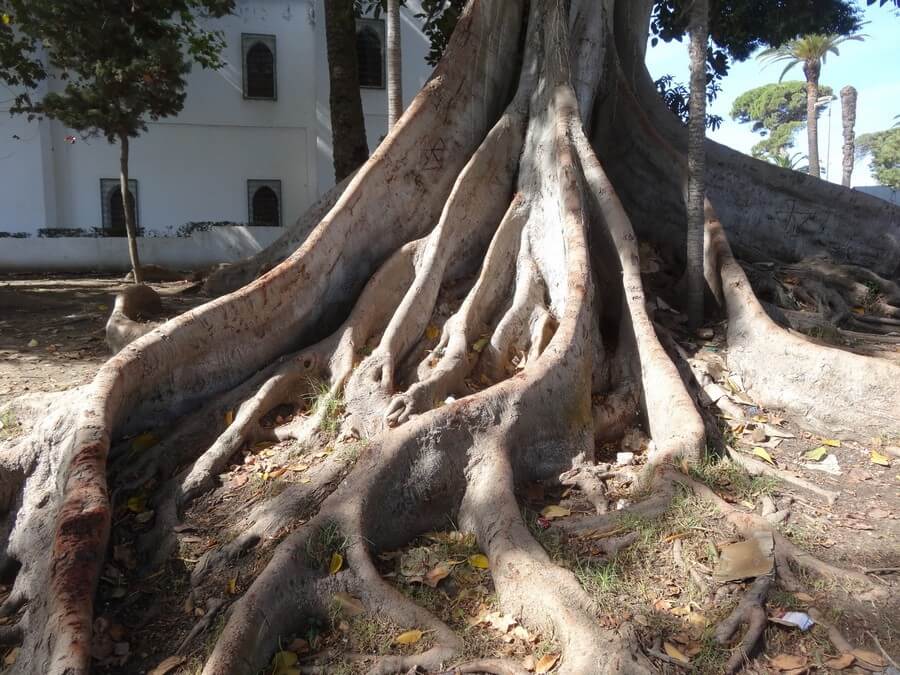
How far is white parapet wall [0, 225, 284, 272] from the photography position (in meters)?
15.8

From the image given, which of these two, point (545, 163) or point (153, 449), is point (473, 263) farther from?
point (153, 449)

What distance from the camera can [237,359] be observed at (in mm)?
4383

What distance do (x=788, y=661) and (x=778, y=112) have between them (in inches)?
2377

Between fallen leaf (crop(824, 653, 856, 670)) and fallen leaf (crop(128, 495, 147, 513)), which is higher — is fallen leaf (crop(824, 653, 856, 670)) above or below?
below

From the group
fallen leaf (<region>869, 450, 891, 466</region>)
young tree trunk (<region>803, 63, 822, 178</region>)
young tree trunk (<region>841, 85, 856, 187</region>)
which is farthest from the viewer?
young tree trunk (<region>841, 85, 856, 187</region>)

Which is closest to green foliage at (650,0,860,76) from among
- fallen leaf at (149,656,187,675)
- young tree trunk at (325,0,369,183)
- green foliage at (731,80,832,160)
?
young tree trunk at (325,0,369,183)

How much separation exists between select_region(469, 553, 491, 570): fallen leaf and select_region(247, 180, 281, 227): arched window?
16845mm

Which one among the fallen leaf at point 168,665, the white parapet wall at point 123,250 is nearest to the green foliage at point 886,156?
the white parapet wall at point 123,250

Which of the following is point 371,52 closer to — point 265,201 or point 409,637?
point 265,201

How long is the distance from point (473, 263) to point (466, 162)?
99 centimetres

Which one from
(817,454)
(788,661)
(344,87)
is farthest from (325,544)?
(344,87)

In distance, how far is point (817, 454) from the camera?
3.96 meters

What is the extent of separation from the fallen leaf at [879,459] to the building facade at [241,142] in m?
16.3

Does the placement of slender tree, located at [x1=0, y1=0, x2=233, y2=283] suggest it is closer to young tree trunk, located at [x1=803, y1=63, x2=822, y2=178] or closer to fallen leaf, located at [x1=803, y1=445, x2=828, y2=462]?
fallen leaf, located at [x1=803, y1=445, x2=828, y2=462]
